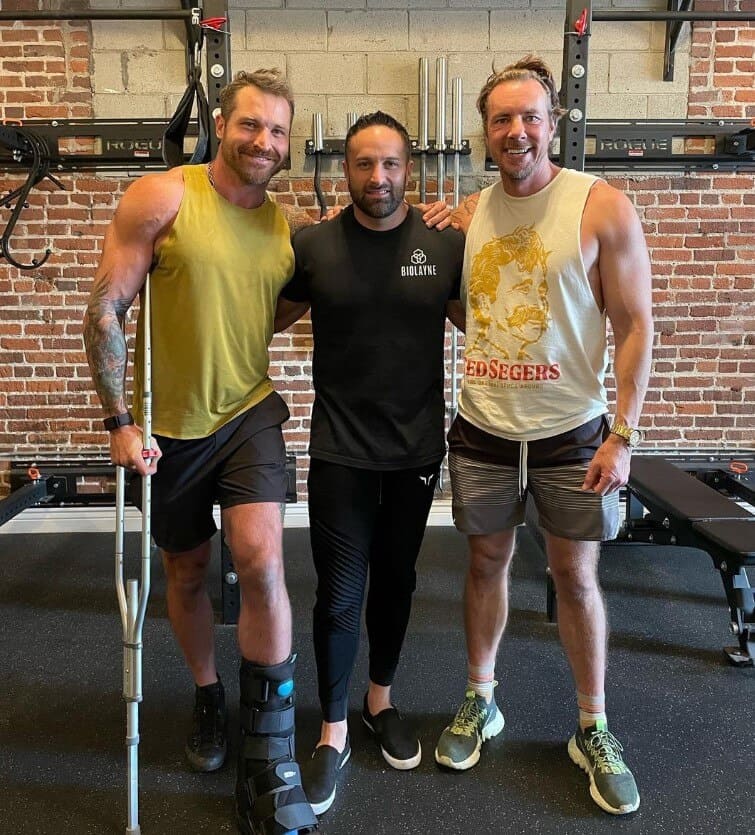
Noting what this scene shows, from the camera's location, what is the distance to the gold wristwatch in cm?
169

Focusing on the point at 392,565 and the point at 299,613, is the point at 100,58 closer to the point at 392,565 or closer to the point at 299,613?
the point at 299,613

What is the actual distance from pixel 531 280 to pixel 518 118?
1.24ft

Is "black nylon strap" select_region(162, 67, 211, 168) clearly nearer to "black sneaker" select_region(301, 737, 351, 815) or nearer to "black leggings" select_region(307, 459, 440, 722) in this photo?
"black leggings" select_region(307, 459, 440, 722)

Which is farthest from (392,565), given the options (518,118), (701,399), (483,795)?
(701,399)

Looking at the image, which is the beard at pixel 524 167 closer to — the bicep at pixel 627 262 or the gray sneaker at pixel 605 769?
the bicep at pixel 627 262

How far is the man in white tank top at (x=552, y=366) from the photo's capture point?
170 cm

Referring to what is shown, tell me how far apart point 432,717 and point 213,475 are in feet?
3.35

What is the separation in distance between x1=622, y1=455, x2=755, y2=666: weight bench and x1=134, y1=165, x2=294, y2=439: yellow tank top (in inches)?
66.3

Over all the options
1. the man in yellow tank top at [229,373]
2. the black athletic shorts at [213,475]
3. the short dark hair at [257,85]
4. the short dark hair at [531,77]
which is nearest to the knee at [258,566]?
the man in yellow tank top at [229,373]

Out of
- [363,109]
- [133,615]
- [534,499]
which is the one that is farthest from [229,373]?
[363,109]

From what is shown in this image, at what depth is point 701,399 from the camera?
3889mm

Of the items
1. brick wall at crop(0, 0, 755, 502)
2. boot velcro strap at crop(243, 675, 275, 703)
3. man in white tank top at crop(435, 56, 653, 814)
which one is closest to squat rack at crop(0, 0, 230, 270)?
brick wall at crop(0, 0, 755, 502)

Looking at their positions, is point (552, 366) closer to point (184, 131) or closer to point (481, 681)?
point (481, 681)

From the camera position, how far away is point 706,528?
2.54m
